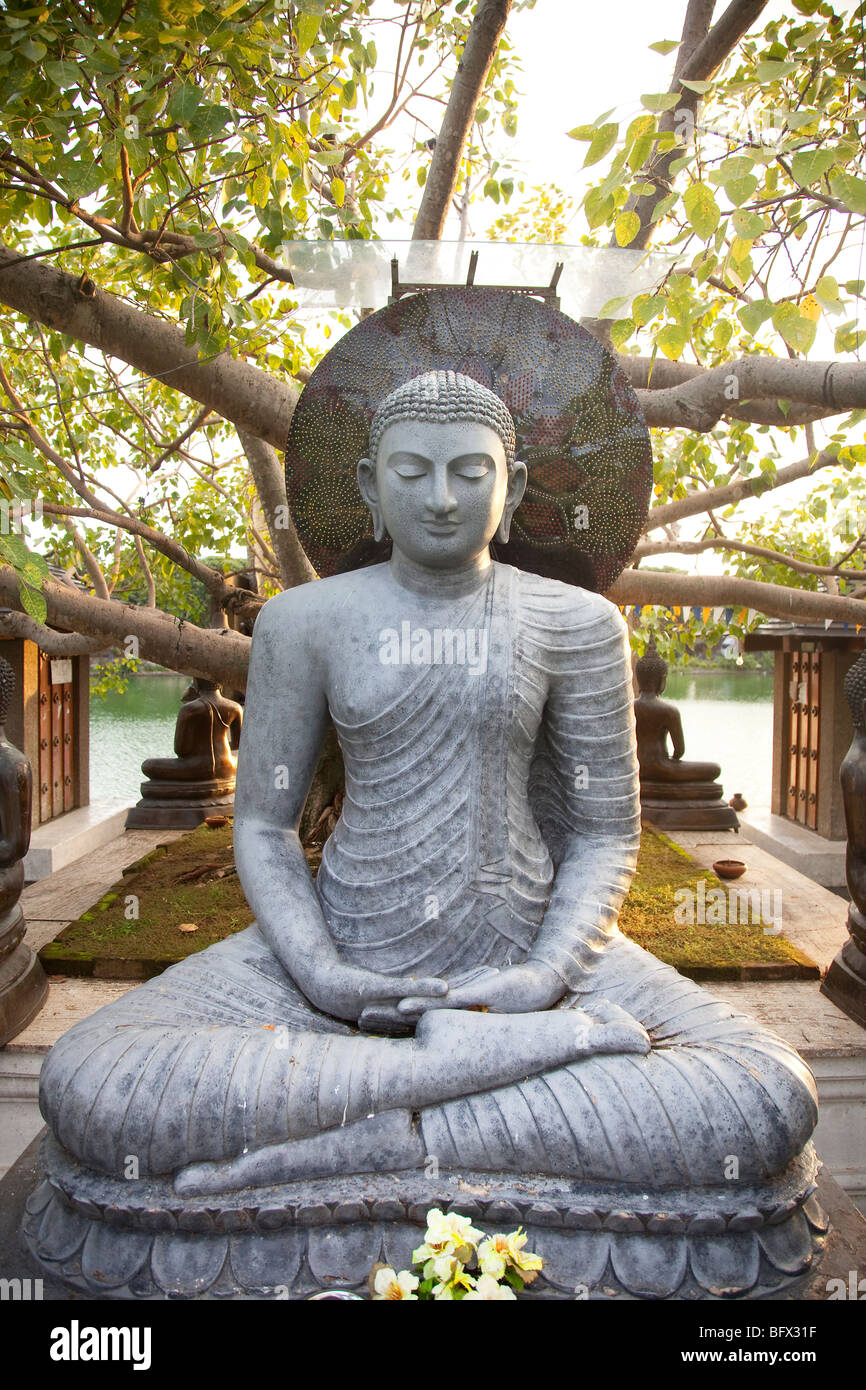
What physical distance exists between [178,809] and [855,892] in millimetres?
5831

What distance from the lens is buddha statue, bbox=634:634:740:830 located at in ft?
27.7

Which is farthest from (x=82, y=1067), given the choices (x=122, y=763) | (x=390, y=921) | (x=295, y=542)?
(x=122, y=763)

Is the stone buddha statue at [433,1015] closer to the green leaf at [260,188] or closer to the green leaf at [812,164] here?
the green leaf at [812,164]

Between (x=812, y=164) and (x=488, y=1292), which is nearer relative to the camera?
(x=488, y=1292)

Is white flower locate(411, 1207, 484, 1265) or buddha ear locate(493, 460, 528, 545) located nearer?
white flower locate(411, 1207, 484, 1265)

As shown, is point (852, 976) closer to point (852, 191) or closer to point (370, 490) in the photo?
point (370, 490)

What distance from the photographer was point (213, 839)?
7.84 metres

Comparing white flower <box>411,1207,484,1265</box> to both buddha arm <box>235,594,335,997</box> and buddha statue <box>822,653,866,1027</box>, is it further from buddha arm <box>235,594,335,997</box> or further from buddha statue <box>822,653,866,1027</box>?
buddha statue <box>822,653,866,1027</box>

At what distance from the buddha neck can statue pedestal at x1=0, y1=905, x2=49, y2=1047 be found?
2.58m

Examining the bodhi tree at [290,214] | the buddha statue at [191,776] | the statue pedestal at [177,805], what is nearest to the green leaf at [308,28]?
the bodhi tree at [290,214]

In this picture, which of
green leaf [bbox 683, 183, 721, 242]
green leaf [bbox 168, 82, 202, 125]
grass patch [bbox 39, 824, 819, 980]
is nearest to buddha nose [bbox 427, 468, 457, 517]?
green leaf [bbox 683, 183, 721, 242]

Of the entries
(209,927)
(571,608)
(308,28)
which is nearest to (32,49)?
(308,28)

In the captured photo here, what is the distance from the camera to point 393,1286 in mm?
2086

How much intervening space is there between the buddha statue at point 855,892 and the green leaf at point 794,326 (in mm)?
2217
